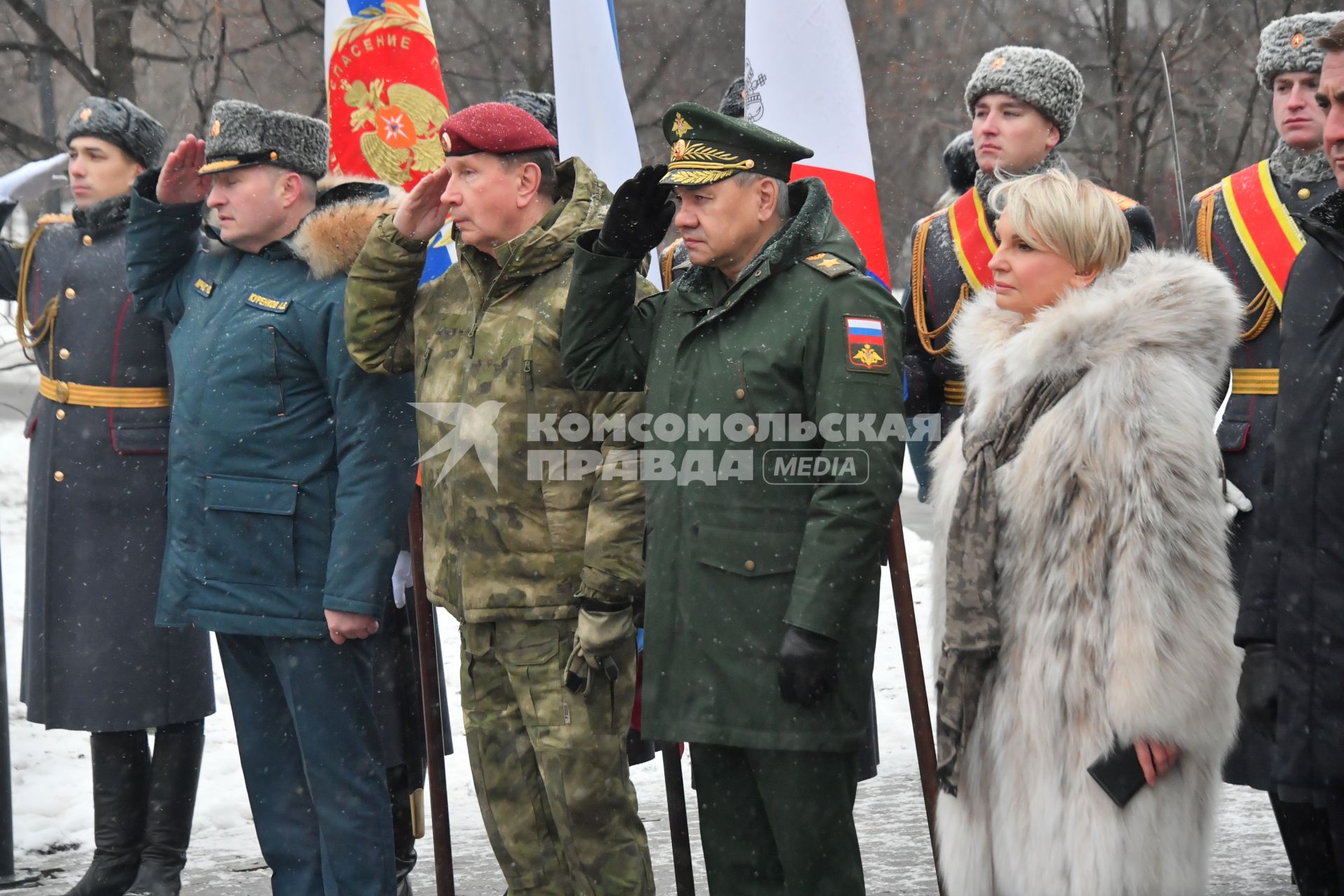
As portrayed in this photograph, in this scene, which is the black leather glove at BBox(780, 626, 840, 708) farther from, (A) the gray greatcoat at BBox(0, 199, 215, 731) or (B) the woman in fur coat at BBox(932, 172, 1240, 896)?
(A) the gray greatcoat at BBox(0, 199, 215, 731)

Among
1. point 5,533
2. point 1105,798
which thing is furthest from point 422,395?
point 5,533

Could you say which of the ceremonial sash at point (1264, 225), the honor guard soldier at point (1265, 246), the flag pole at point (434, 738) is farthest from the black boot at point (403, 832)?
the ceremonial sash at point (1264, 225)

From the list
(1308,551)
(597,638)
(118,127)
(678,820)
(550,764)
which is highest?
(118,127)

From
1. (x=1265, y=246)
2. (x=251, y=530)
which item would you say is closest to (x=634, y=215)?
(x=251, y=530)

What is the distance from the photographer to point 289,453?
455 cm

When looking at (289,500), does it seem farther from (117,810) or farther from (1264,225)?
(1264,225)

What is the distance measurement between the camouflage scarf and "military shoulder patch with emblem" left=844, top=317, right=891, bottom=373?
0.91 ft

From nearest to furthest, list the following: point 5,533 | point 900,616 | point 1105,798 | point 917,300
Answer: point 1105,798 → point 900,616 → point 917,300 → point 5,533

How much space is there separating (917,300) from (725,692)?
1.79 m

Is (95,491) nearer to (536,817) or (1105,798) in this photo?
(536,817)

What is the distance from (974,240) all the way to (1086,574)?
5.89 feet

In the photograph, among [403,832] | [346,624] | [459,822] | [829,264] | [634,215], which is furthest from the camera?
[459,822]

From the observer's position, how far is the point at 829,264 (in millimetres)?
3787

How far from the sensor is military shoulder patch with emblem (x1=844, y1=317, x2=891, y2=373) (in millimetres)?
3654
